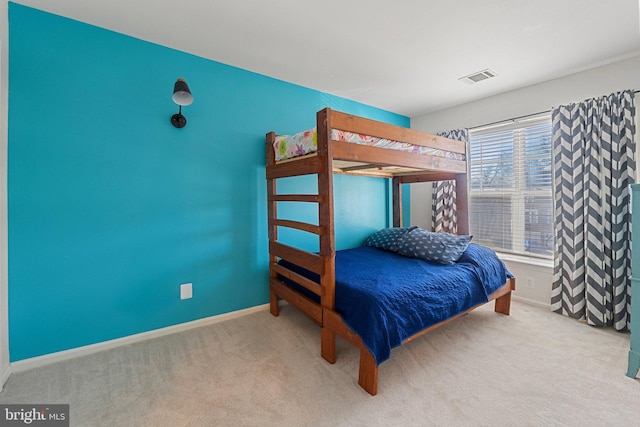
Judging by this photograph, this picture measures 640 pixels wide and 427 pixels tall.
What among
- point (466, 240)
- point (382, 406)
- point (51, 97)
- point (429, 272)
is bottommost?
point (382, 406)

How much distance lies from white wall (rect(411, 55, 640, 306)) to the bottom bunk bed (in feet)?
1.72

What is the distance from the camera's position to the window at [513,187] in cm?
279

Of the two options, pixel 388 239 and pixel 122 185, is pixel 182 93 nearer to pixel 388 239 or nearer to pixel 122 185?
pixel 122 185

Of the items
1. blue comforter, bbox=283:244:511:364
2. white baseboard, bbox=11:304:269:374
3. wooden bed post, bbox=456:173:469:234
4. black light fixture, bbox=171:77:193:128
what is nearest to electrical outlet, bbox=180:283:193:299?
white baseboard, bbox=11:304:269:374

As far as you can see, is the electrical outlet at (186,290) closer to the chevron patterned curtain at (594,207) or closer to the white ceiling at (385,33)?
the white ceiling at (385,33)

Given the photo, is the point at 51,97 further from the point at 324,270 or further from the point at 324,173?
the point at 324,270

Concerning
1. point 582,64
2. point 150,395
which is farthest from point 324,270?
point 582,64

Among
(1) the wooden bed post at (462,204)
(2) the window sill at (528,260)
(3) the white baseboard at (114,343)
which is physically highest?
(1) the wooden bed post at (462,204)

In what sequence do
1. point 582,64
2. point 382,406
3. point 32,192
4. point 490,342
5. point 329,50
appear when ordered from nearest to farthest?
point 382,406, point 32,192, point 490,342, point 329,50, point 582,64

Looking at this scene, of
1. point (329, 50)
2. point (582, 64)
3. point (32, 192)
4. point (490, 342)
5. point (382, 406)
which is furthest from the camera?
point (582, 64)

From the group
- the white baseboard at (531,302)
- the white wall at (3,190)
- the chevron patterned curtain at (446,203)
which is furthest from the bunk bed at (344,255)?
the white wall at (3,190)

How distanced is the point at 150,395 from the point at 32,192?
1.54m

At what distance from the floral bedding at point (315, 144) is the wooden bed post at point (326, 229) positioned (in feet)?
0.27

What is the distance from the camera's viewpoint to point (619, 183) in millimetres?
2234
